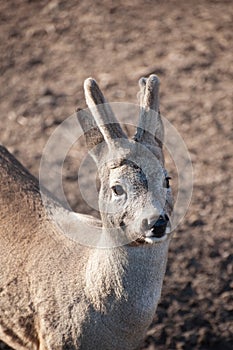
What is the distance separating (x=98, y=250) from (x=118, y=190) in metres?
0.53

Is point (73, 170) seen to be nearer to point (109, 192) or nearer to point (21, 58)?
point (21, 58)

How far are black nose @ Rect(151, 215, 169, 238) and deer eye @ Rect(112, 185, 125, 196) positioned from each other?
0.26 m

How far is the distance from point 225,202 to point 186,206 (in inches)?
12.3

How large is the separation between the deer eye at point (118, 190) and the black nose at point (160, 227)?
257mm

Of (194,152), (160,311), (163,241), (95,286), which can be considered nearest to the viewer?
(163,241)

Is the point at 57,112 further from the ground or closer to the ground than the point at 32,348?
closer to the ground

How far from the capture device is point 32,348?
184 inches

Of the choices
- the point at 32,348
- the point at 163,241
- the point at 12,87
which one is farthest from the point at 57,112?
the point at 163,241

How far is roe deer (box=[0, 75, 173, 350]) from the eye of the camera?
12.9 feet

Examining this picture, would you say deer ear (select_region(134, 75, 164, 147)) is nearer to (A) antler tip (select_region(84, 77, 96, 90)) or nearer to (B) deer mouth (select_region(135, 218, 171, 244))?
(A) antler tip (select_region(84, 77, 96, 90))

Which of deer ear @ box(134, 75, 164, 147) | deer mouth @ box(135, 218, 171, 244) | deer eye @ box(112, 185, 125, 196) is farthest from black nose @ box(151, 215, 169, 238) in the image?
deer ear @ box(134, 75, 164, 147)

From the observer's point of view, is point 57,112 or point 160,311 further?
point 57,112

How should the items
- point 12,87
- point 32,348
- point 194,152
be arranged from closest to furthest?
point 32,348 → point 194,152 → point 12,87

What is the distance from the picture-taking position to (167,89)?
24.2ft
